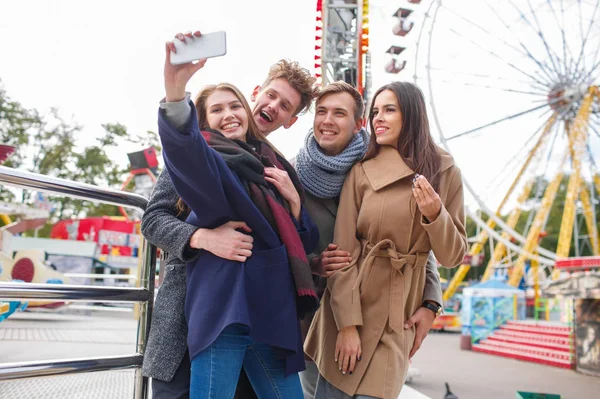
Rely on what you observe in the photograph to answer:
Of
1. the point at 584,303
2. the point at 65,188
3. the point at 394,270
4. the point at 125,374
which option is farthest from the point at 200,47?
the point at 584,303

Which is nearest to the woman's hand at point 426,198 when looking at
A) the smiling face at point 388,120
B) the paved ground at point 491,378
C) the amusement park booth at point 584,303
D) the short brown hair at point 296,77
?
the smiling face at point 388,120

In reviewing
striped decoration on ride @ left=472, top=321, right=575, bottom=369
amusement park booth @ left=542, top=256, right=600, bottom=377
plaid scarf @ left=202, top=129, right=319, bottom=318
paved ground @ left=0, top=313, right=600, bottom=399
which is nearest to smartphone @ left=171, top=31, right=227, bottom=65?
plaid scarf @ left=202, top=129, right=319, bottom=318

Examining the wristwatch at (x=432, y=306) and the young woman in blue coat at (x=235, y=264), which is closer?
the young woman in blue coat at (x=235, y=264)

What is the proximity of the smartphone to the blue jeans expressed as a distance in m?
0.73

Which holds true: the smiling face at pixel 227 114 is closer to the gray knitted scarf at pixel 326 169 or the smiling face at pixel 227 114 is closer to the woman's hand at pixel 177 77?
the woman's hand at pixel 177 77

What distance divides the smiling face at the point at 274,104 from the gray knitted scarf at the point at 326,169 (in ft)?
0.57

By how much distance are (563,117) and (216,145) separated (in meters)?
17.3

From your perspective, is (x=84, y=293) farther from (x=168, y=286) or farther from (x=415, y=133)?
(x=415, y=133)

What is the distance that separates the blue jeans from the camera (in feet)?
4.82

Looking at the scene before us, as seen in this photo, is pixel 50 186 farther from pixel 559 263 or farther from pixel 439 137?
pixel 439 137

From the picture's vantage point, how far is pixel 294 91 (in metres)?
2.17

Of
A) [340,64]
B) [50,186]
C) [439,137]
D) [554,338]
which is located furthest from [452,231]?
[439,137]

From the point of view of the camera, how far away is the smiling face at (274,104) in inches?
84.4

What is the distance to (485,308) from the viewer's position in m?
14.7
